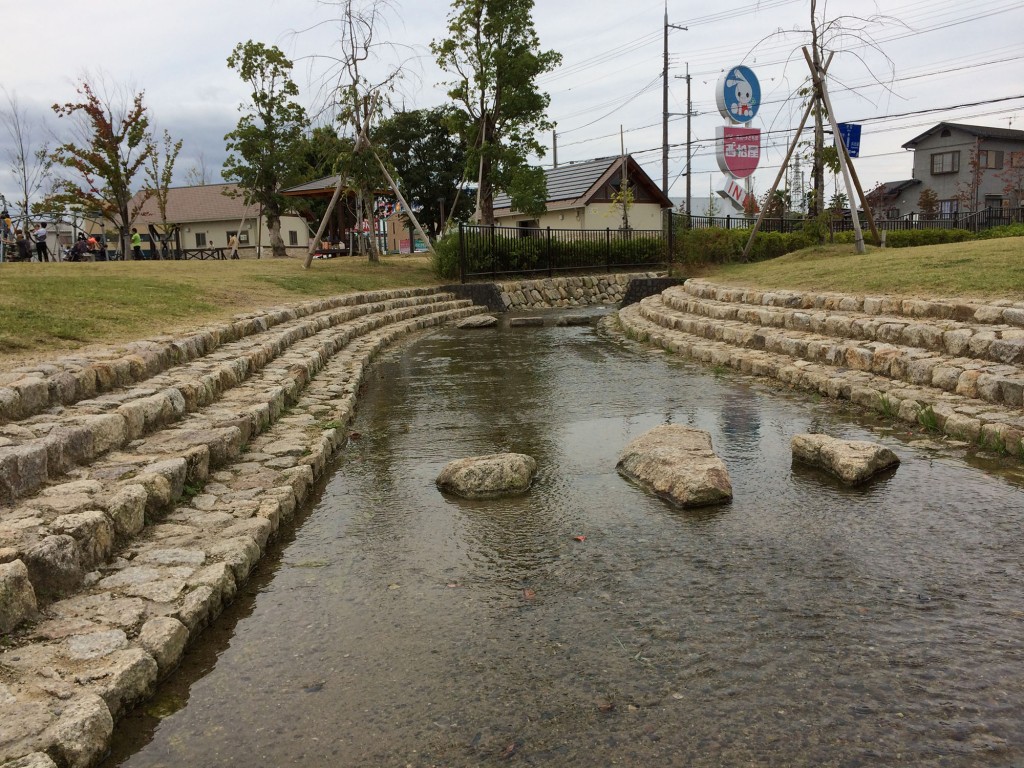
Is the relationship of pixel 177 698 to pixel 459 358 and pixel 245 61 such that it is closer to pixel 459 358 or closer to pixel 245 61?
pixel 459 358

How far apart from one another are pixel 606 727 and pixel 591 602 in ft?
3.07

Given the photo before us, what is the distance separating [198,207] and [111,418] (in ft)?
152

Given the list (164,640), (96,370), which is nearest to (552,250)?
(96,370)

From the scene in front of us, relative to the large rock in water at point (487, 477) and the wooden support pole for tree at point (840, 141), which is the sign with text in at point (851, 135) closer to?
the wooden support pole for tree at point (840, 141)

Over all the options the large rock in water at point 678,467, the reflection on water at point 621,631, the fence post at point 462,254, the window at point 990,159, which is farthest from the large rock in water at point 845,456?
the window at point 990,159

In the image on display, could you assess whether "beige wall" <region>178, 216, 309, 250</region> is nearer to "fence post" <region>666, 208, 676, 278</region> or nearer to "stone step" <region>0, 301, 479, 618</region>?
"fence post" <region>666, 208, 676, 278</region>

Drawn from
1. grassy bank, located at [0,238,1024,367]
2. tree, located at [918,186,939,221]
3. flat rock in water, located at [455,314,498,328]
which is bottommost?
flat rock in water, located at [455,314,498,328]

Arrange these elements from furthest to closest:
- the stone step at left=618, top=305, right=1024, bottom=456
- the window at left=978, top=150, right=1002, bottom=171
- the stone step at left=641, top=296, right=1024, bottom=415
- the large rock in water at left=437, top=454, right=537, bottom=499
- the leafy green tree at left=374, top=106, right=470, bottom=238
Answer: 1. the window at left=978, top=150, right=1002, bottom=171
2. the leafy green tree at left=374, top=106, right=470, bottom=238
3. the stone step at left=641, top=296, right=1024, bottom=415
4. the stone step at left=618, top=305, right=1024, bottom=456
5. the large rock in water at left=437, top=454, right=537, bottom=499

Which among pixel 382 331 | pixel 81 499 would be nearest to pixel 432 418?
pixel 81 499

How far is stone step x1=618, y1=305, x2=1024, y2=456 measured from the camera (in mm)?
5918

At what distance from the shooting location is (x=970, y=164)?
44.6 m

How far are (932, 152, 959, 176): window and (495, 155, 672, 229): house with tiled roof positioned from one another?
820 inches

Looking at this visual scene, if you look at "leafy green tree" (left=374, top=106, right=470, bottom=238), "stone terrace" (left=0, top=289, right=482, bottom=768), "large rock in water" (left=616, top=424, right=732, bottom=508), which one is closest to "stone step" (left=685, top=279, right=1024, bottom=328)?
"large rock in water" (left=616, top=424, right=732, bottom=508)

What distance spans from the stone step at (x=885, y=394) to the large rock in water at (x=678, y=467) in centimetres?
209
